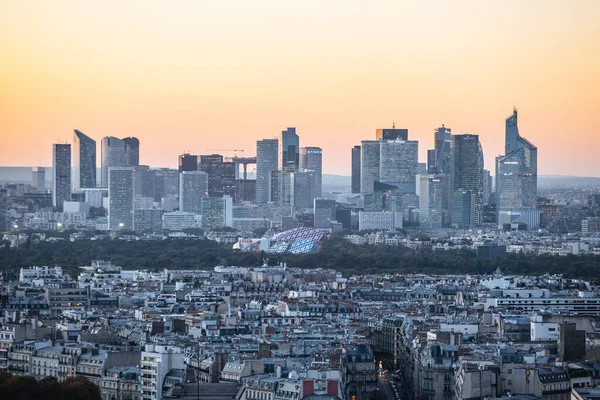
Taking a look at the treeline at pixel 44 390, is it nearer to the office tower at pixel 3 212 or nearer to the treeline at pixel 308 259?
the treeline at pixel 308 259

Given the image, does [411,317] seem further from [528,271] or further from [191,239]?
[191,239]

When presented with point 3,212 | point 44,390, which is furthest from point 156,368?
point 3,212

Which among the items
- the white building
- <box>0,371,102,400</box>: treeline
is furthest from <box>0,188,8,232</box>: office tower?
<box>0,371,102,400</box>: treeline

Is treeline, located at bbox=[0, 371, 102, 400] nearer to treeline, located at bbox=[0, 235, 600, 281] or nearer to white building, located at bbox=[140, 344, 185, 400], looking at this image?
white building, located at bbox=[140, 344, 185, 400]

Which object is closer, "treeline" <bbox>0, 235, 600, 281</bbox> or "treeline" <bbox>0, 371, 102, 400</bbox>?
"treeline" <bbox>0, 371, 102, 400</bbox>

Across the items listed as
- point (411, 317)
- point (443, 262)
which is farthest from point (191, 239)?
point (411, 317)

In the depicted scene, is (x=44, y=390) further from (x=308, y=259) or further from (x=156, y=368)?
(x=308, y=259)

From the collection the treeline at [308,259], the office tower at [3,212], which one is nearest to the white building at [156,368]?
the treeline at [308,259]
